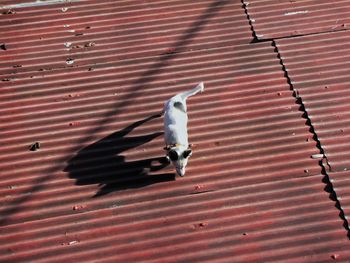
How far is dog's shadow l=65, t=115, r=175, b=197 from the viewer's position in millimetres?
4301

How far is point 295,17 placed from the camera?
213 inches

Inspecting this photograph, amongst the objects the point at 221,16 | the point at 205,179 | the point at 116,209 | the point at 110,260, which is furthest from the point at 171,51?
the point at 110,260

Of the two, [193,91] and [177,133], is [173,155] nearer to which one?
[177,133]

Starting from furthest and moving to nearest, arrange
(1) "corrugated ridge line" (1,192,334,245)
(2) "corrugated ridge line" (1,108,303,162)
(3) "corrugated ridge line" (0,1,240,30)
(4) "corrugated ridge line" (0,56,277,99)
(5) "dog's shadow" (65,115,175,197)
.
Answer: (3) "corrugated ridge line" (0,1,240,30) < (4) "corrugated ridge line" (0,56,277,99) < (2) "corrugated ridge line" (1,108,303,162) < (5) "dog's shadow" (65,115,175,197) < (1) "corrugated ridge line" (1,192,334,245)

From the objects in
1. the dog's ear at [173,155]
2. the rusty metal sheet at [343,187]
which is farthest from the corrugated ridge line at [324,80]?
the dog's ear at [173,155]

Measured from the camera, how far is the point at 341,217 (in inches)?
157

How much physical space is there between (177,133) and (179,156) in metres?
0.24

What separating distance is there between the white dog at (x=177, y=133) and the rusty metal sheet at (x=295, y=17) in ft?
4.66

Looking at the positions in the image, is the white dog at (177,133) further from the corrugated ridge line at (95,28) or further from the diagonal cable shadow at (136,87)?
the corrugated ridge line at (95,28)

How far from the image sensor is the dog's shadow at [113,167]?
430 cm

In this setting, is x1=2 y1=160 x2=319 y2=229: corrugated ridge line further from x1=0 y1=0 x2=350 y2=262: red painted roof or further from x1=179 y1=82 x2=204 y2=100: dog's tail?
x1=179 y1=82 x2=204 y2=100: dog's tail

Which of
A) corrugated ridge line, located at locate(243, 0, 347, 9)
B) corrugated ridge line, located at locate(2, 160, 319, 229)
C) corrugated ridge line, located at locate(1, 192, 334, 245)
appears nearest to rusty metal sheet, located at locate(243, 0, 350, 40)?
corrugated ridge line, located at locate(243, 0, 347, 9)

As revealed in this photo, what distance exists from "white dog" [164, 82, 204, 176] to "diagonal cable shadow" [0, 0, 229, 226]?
0.53 metres

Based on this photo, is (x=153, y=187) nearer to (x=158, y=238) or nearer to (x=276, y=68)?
(x=158, y=238)
